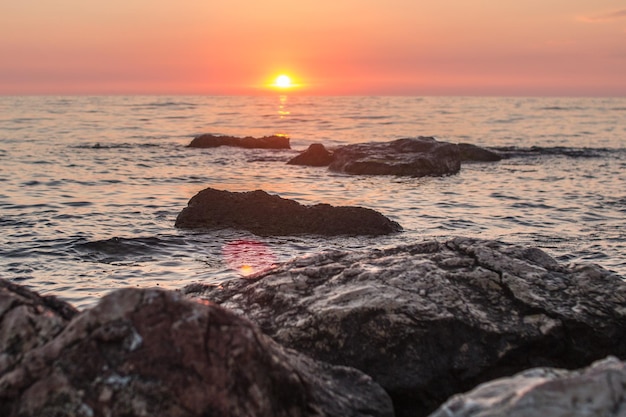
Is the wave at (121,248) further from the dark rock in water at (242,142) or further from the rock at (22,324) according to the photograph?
the dark rock in water at (242,142)

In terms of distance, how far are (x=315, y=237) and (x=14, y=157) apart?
697 inches

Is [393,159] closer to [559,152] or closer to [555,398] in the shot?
[559,152]

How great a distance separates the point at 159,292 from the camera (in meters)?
3.02

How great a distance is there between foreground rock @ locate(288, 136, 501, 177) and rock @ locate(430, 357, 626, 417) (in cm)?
1893

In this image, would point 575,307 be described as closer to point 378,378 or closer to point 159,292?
point 378,378

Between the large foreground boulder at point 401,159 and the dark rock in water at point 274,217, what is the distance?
32.7ft

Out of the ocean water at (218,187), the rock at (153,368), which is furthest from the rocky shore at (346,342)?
the ocean water at (218,187)

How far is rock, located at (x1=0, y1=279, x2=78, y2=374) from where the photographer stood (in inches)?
118

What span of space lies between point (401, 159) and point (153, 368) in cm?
2016

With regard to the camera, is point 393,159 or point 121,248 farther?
point 393,159

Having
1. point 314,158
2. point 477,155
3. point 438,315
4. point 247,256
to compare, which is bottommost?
point 477,155

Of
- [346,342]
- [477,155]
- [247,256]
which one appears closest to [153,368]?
[346,342]

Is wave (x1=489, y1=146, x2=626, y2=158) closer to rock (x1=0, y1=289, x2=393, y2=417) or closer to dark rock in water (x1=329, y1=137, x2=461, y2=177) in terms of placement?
dark rock in water (x1=329, y1=137, x2=461, y2=177)

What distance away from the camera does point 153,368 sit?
278 cm
